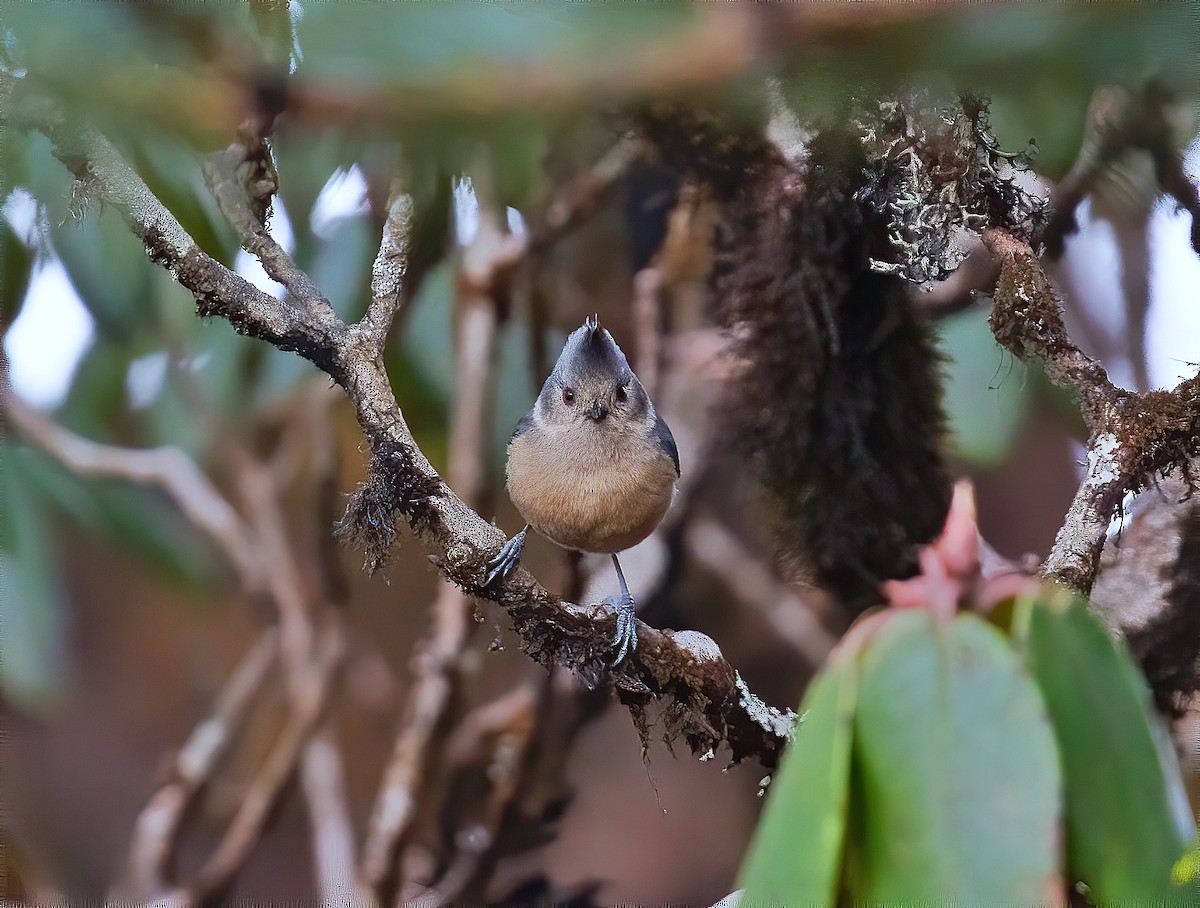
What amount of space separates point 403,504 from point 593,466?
0.22 metres

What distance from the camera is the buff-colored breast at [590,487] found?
106 cm

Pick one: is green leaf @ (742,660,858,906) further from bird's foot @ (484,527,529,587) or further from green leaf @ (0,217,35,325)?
green leaf @ (0,217,35,325)

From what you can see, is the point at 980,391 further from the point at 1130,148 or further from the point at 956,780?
the point at 956,780

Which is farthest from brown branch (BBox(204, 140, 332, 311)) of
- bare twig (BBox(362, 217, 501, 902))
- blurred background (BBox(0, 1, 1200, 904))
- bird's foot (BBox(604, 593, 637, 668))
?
bird's foot (BBox(604, 593, 637, 668))

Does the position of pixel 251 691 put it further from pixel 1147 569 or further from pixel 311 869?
pixel 1147 569

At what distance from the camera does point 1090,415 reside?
1104mm

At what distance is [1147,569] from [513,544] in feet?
2.45

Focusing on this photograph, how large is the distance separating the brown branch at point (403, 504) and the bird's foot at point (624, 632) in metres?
0.01

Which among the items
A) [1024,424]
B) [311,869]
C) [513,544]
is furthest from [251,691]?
[1024,424]

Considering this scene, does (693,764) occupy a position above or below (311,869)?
above

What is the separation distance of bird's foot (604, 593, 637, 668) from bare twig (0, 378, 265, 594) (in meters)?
0.42

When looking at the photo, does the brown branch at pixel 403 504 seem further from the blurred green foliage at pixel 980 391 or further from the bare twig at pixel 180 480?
the blurred green foliage at pixel 980 391

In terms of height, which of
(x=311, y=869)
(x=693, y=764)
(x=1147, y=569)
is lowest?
(x=311, y=869)

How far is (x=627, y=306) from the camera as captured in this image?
44.8 inches
